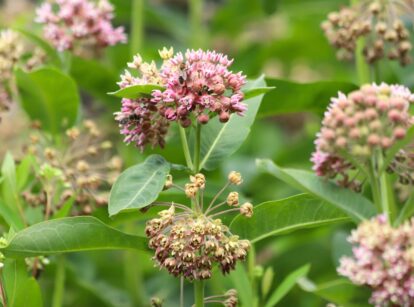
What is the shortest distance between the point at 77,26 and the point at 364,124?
132cm

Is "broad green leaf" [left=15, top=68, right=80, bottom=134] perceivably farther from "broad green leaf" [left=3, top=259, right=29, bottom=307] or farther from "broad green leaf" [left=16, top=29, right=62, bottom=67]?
"broad green leaf" [left=3, top=259, right=29, bottom=307]

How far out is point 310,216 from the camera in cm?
197

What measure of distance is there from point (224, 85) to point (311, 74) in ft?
9.56

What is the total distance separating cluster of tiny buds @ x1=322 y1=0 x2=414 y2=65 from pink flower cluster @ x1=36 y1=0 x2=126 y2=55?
701 millimetres

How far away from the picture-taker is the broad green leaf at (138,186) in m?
1.77

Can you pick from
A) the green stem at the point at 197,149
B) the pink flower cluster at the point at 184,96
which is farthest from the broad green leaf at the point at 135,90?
the green stem at the point at 197,149

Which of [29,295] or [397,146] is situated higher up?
[397,146]

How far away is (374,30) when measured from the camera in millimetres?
2812

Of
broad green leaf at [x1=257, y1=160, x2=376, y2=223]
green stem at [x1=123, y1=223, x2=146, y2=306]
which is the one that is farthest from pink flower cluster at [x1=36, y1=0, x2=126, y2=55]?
broad green leaf at [x1=257, y1=160, x2=376, y2=223]

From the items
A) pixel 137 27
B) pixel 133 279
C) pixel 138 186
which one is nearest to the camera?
pixel 138 186

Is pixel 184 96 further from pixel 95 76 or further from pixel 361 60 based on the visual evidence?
pixel 95 76

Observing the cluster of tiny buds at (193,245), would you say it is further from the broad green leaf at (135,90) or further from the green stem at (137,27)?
the green stem at (137,27)

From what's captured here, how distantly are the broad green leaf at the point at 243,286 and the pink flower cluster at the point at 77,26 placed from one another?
0.90 m

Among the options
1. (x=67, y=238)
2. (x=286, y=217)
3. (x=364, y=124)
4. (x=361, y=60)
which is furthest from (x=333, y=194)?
(x=361, y=60)
